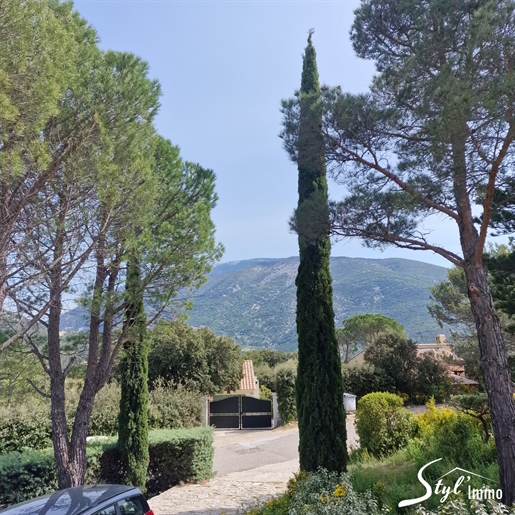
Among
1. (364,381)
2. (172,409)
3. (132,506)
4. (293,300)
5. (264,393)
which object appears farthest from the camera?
(293,300)

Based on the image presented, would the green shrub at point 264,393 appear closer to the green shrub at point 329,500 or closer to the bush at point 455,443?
the bush at point 455,443

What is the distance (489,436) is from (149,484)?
6.47m

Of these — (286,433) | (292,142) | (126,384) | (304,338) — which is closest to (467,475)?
(304,338)

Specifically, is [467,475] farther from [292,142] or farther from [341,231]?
[292,142]

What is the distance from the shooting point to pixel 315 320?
7.75 metres

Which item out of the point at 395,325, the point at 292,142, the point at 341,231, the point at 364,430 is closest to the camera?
the point at 341,231

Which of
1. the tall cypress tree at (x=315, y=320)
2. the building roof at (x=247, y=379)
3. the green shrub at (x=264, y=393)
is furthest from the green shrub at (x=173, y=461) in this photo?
the building roof at (x=247, y=379)

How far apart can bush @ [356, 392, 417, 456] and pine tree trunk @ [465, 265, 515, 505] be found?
399 centimetres

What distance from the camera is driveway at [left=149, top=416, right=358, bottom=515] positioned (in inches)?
276

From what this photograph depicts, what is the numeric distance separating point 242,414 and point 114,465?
11.1m

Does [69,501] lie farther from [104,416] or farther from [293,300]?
[293,300]

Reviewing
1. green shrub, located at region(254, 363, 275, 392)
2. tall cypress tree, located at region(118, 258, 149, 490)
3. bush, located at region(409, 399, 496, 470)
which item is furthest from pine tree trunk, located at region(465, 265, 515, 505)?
green shrub, located at region(254, 363, 275, 392)

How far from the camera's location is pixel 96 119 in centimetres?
518

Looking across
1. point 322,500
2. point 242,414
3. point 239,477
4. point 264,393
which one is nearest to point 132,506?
point 322,500
